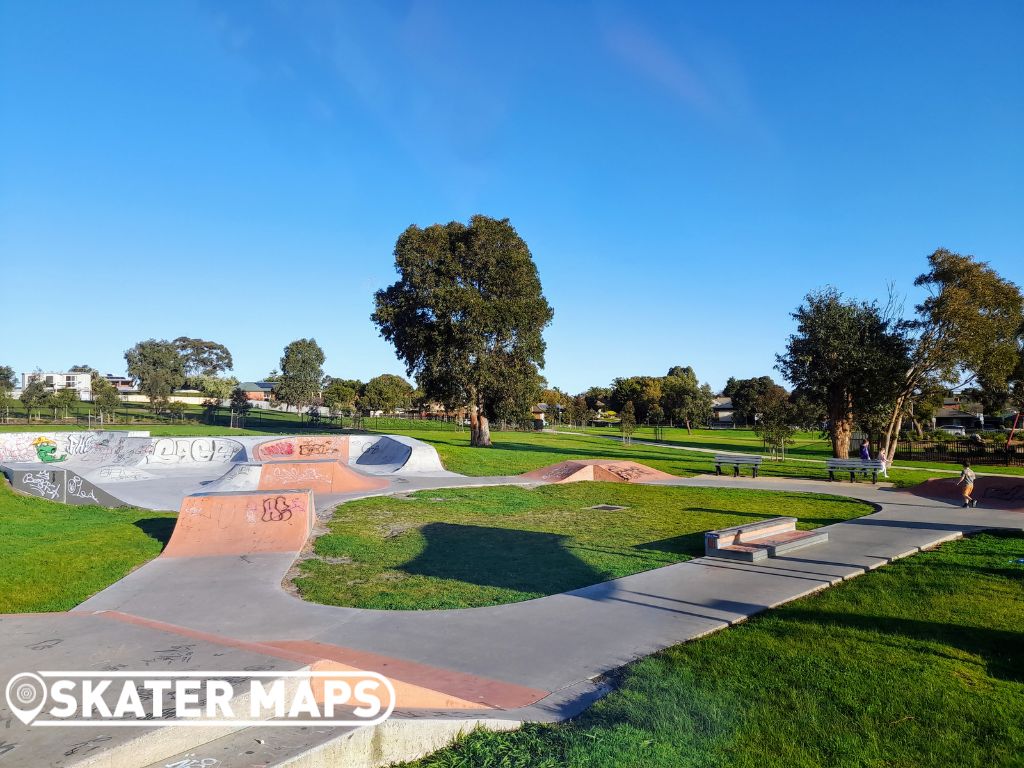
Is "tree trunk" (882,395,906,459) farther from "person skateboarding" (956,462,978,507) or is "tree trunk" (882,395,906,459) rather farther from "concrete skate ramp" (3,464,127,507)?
"concrete skate ramp" (3,464,127,507)

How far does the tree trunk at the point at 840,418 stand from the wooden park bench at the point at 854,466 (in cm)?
421

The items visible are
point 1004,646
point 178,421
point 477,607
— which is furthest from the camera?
point 178,421

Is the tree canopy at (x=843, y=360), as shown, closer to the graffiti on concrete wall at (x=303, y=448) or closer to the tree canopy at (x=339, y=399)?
the graffiti on concrete wall at (x=303, y=448)

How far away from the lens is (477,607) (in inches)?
291

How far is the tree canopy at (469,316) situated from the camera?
3231 centimetres

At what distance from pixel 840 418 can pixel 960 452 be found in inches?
452

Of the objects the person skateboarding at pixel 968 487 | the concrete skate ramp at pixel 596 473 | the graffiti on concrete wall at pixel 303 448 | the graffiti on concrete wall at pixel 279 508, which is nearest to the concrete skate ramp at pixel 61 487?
the graffiti on concrete wall at pixel 279 508

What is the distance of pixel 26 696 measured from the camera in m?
4.00

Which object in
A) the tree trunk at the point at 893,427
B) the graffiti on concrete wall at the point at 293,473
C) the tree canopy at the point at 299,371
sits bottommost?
the graffiti on concrete wall at the point at 293,473

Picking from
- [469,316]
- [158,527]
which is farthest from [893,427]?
[158,527]

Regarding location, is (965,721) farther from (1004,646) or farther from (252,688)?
(252,688)

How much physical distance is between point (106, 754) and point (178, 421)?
6411cm

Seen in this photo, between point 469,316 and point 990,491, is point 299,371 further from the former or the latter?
point 990,491

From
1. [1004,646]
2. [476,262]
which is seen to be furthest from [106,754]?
[476,262]
